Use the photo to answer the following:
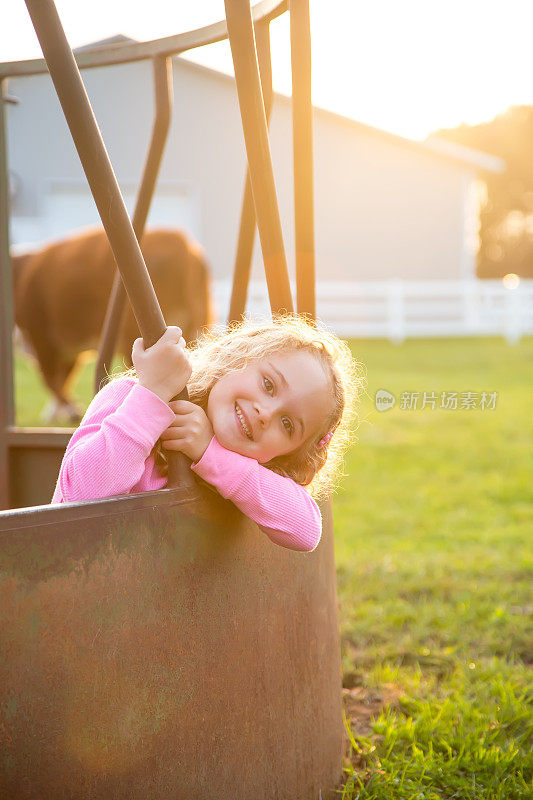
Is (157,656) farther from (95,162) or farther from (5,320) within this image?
(5,320)

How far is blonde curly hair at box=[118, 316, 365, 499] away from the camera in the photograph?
4.58ft

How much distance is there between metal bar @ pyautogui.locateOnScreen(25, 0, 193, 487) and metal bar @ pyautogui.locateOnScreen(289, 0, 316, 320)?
0.36 m

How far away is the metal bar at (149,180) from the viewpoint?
1.92m

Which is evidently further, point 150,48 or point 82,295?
point 82,295

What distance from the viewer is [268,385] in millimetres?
1346

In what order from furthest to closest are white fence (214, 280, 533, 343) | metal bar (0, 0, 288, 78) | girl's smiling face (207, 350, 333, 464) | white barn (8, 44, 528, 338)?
white fence (214, 280, 533, 343) < white barn (8, 44, 528, 338) < metal bar (0, 0, 288, 78) < girl's smiling face (207, 350, 333, 464)

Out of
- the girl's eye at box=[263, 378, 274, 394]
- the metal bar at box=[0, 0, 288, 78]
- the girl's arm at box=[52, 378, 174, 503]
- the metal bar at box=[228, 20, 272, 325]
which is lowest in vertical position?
the girl's arm at box=[52, 378, 174, 503]

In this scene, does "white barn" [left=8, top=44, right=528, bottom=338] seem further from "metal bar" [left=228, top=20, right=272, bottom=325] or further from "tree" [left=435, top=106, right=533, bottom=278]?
"tree" [left=435, top=106, right=533, bottom=278]

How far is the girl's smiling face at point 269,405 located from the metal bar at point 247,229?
1.23ft

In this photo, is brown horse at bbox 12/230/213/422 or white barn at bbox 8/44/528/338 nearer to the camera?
brown horse at bbox 12/230/213/422

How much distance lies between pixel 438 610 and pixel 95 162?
1.84 metres

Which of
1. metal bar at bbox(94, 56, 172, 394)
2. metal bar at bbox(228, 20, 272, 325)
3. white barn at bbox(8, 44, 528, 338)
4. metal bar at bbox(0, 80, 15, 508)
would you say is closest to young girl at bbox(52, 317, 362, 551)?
metal bar at bbox(228, 20, 272, 325)

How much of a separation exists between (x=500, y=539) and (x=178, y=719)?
2326 millimetres

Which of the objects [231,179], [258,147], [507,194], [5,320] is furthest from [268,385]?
[507,194]
